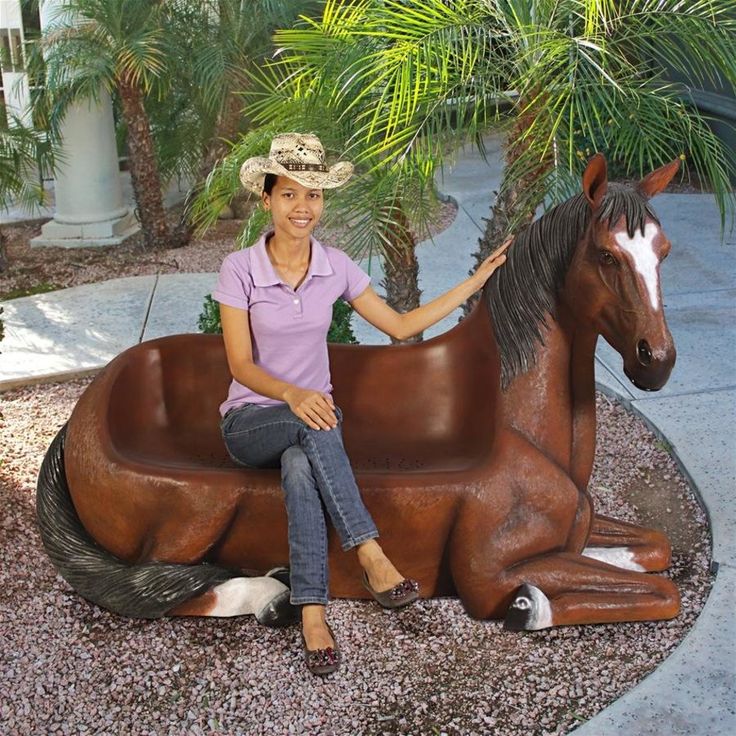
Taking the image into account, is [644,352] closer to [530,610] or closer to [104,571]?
[530,610]

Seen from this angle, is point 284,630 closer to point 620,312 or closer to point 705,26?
point 620,312

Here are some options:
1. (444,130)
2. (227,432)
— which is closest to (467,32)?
(444,130)

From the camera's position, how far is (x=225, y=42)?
283 inches

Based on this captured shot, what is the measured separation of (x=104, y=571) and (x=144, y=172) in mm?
5483

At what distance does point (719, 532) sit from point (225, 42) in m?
4.99

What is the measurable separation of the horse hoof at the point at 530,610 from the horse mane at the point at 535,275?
64 cm

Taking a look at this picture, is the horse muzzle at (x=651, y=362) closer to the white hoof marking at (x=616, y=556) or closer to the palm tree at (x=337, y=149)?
the white hoof marking at (x=616, y=556)

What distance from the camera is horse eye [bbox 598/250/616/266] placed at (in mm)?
2879

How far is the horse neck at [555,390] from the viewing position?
3.15m

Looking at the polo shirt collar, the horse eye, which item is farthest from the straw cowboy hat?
the horse eye

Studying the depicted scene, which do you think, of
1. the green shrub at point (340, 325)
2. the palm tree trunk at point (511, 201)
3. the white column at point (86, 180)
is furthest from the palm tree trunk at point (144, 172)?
the palm tree trunk at point (511, 201)

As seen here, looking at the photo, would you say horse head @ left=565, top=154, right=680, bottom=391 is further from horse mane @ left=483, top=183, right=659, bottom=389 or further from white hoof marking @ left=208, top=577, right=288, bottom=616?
white hoof marking @ left=208, top=577, right=288, bottom=616

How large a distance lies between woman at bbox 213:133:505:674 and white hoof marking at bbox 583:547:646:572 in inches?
Result: 31.1

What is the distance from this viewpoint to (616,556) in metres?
3.50
